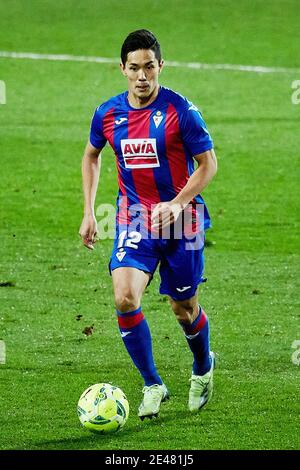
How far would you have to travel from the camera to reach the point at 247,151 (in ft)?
55.2

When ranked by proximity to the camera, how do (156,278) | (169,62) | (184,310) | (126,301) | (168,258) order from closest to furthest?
(126,301)
(168,258)
(184,310)
(156,278)
(169,62)

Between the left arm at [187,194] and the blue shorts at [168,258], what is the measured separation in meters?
0.19

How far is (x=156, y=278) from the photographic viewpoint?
1177cm

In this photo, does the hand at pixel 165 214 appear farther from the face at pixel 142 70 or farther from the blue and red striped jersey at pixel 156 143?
the face at pixel 142 70

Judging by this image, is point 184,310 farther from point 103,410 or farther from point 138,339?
point 103,410

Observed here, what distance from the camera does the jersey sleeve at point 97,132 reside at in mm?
8398

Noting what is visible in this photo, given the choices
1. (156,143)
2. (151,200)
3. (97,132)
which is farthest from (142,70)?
(151,200)

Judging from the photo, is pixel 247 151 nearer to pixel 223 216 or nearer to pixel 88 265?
pixel 223 216

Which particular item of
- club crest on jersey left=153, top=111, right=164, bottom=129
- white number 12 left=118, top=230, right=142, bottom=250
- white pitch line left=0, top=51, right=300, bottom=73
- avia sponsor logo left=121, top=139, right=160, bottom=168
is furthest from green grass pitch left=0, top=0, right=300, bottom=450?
club crest on jersey left=153, top=111, right=164, bottom=129

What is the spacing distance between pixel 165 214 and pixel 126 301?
1.92 feet

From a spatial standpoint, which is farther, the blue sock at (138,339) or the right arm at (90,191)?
the right arm at (90,191)

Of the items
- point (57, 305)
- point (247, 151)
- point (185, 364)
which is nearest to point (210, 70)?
point (247, 151)

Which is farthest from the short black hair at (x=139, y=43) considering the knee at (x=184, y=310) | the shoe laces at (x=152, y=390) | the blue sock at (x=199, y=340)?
→ the shoe laces at (x=152, y=390)

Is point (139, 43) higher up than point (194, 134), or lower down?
higher up
